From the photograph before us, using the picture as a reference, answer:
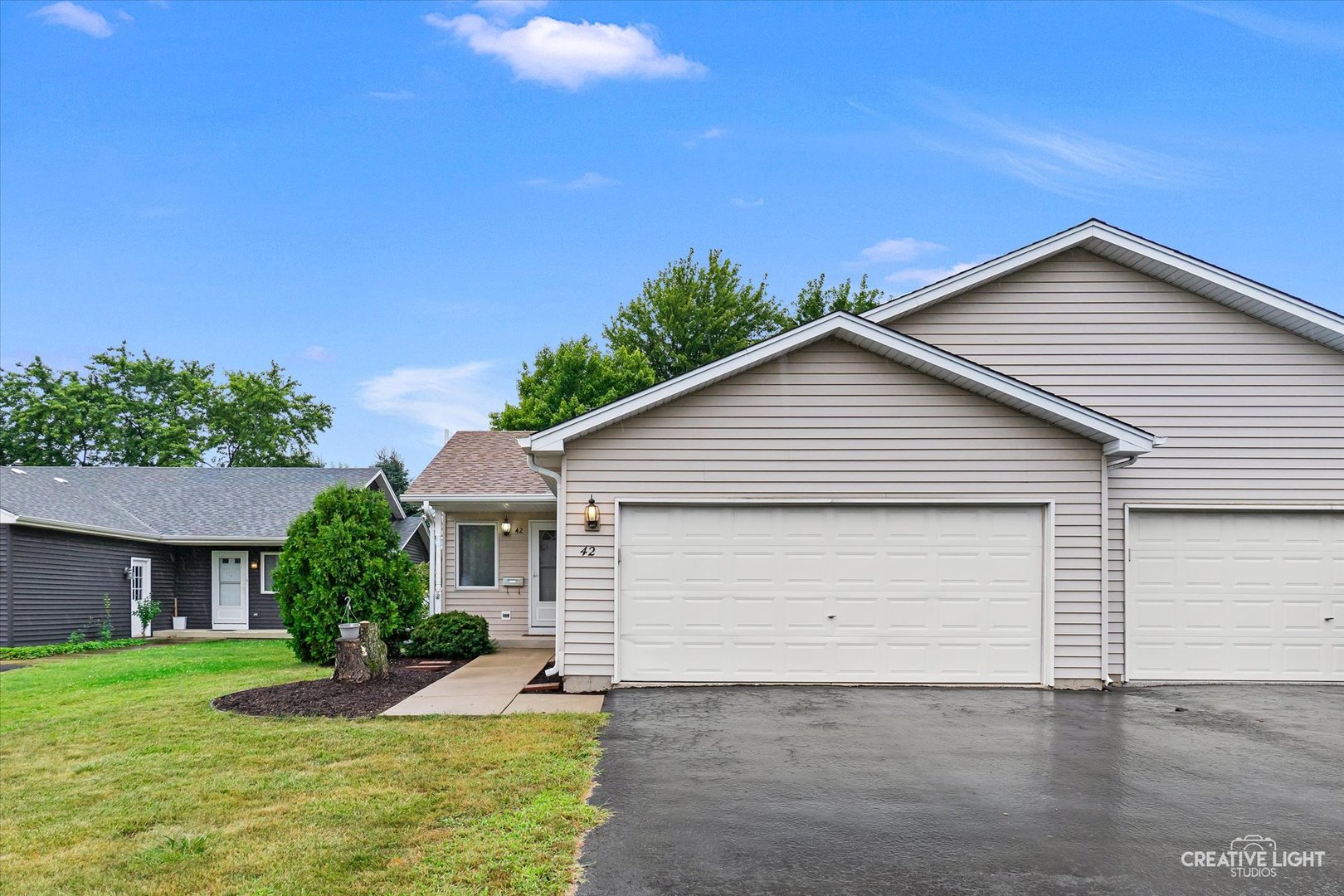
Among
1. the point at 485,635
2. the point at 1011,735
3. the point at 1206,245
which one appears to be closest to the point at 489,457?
the point at 485,635

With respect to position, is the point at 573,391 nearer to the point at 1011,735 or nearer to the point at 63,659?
the point at 63,659

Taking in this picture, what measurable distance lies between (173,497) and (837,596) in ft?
69.6

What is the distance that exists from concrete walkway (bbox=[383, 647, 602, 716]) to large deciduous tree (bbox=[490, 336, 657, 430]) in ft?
76.3

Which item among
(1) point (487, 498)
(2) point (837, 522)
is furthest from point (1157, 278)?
(1) point (487, 498)

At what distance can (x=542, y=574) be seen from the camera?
49.4 ft

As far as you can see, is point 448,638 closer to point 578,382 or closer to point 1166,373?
point 1166,373

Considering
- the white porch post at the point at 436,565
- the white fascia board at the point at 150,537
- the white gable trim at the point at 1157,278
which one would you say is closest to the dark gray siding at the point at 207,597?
the white fascia board at the point at 150,537

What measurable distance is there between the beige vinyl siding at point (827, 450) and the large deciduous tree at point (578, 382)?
24598 mm

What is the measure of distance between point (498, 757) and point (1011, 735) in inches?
167

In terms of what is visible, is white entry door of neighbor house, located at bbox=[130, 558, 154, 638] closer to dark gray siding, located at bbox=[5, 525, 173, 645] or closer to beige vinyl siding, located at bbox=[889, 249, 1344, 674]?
dark gray siding, located at bbox=[5, 525, 173, 645]

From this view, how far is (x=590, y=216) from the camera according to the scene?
77.9 ft

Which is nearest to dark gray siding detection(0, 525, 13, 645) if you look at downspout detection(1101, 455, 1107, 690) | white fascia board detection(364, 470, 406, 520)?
white fascia board detection(364, 470, 406, 520)

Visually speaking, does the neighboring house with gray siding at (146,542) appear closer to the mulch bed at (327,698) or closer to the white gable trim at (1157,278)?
the mulch bed at (327,698)

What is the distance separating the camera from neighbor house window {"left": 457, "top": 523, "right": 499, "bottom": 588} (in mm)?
15031
